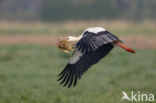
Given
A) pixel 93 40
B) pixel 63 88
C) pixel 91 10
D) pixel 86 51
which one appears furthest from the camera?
pixel 91 10

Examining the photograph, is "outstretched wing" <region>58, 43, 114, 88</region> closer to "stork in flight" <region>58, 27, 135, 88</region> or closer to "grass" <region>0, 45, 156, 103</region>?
"stork in flight" <region>58, 27, 135, 88</region>

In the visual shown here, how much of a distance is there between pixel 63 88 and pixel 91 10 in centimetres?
2834

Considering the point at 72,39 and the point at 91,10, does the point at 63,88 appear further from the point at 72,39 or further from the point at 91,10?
the point at 91,10

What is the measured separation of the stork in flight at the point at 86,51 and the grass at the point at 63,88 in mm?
895

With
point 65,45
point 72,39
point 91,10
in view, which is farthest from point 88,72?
point 91,10

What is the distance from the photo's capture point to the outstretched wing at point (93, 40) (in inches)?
207

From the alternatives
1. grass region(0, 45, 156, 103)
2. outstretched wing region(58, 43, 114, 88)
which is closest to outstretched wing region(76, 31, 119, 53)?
outstretched wing region(58, 43, 114, 88)

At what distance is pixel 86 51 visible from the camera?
551 centimetres

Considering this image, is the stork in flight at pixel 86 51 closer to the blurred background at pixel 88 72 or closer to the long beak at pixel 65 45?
the long beak at pixel 65 45

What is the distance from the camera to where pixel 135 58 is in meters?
14.1

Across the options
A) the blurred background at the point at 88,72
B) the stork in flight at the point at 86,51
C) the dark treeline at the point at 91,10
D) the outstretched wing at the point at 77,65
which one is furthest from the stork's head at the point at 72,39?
the dark treeline at the point at 91,10

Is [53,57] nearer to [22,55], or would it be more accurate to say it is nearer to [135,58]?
[22,55]

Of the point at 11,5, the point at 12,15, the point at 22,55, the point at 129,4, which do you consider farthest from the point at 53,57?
the point at 11,5

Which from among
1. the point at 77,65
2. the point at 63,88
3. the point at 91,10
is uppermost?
the point at 77,65
